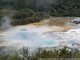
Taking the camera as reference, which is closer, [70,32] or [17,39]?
[17,39]

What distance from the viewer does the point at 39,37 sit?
783 centimetres

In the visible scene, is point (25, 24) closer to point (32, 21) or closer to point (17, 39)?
point (32, 21)

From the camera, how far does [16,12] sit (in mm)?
11406

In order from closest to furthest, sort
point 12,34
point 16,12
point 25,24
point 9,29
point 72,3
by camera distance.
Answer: point 12,34
point 9,29
point 25,24
point 16,12
point 72,3

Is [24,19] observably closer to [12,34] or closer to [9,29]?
[9,29]

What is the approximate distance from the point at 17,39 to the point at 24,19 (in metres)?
3.22

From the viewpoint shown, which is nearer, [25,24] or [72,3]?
[25,24]

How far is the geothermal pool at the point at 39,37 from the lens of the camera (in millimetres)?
6933

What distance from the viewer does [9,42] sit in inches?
284

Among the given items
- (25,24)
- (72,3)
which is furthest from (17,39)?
(72,3)

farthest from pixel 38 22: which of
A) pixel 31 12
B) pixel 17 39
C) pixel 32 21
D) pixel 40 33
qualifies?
pixel 17 39

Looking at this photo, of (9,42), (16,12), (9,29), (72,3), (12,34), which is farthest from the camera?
(72,3)

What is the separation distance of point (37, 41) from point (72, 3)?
6.18 metres

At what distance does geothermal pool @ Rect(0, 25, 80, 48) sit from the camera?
6.93 metres
